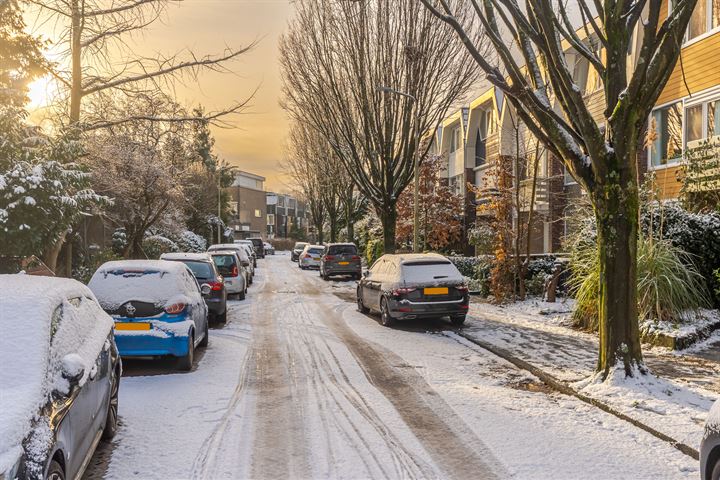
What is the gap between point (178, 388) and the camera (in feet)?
24.8

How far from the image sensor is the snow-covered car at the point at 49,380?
130 inches

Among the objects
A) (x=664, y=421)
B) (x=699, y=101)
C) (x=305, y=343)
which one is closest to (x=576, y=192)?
(x=699, y=101)

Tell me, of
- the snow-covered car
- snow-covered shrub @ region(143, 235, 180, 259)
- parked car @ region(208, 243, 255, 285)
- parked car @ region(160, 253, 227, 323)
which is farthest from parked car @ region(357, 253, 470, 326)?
snow-covered shrub @ region(143, 235, 180, 259)

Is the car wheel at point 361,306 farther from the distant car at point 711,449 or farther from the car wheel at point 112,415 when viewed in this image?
the distant car at point 711,449

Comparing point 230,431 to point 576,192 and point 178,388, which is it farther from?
point 576,192

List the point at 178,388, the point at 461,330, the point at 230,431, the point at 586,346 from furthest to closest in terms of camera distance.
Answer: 1. the point at 461,330
2. the point at 586,346
3. the point at 178,388
4. the point at 230,431

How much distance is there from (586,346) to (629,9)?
539cm

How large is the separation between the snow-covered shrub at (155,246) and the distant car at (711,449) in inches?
1017

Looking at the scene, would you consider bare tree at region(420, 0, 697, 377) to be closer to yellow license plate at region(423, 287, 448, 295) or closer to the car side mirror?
yellow license plate at region(423, 287, 448, 295)

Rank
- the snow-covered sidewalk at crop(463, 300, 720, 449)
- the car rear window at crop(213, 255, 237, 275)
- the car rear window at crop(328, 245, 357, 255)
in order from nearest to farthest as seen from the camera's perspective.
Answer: the snow-covered sidewalk at crop(463, 300, 720, 449)
the car rear window at crop(213, 255, 237, 275)
the car rear window at crop(328, 245, 357, 255)

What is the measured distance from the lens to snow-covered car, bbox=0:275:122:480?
3.31 metres

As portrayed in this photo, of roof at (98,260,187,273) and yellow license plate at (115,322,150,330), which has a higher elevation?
roof at (98,260,187,273)

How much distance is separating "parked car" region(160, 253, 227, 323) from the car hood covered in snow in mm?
7796

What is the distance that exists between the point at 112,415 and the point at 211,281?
7.88 m
